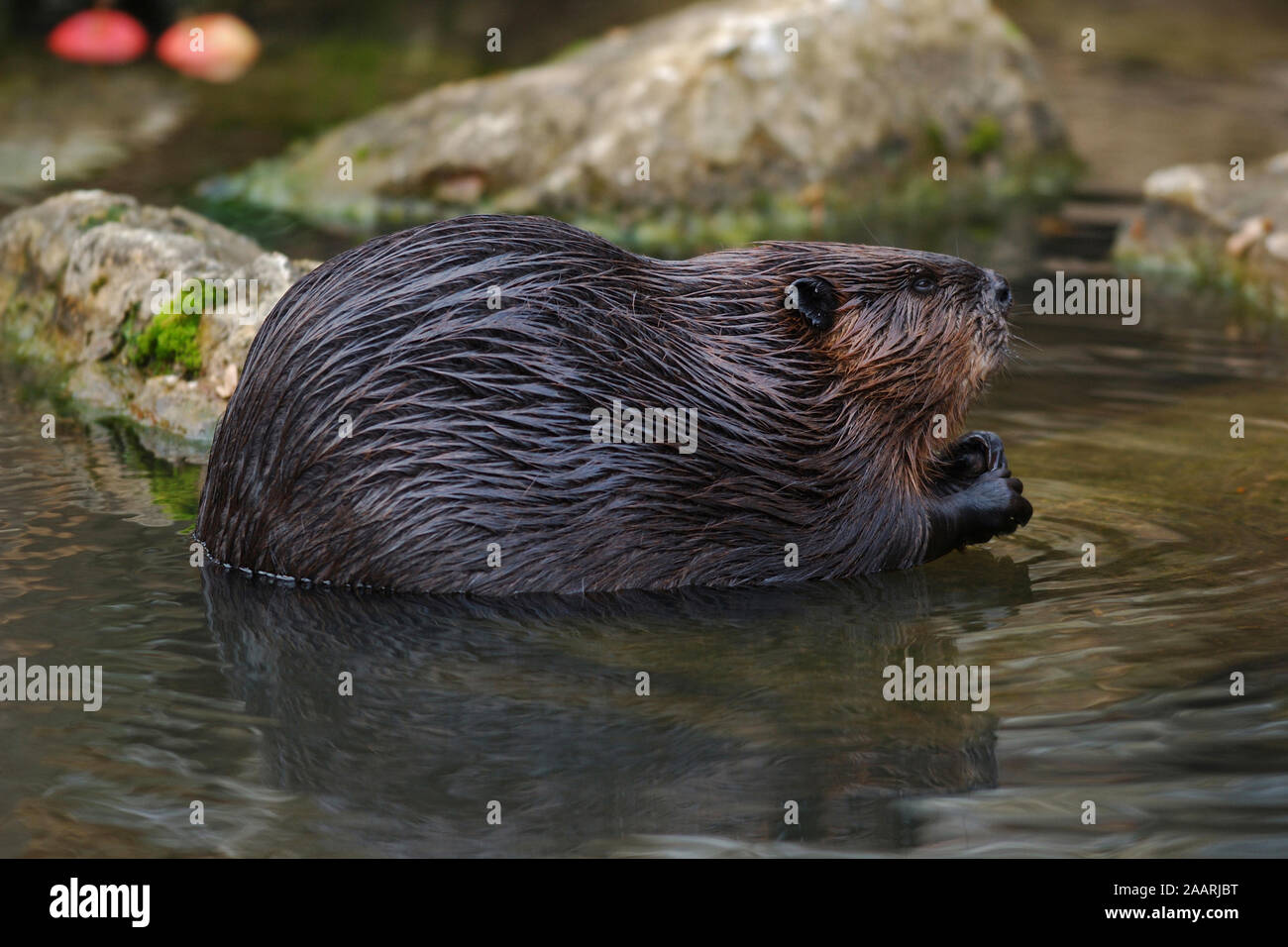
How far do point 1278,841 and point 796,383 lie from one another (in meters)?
2.23

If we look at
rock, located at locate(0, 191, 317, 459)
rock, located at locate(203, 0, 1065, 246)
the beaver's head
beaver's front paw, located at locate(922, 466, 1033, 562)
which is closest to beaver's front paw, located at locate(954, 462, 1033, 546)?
beaver's front paw, located at locate(922, 466, 1033, 562)

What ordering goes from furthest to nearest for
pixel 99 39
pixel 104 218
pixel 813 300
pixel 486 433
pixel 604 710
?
pixel 99 39 → pixel 104 218 → pixel 813 300 → pixel 486 433 → pixel 604 710

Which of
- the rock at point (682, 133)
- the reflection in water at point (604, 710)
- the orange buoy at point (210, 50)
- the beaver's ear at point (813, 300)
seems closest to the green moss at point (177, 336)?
the reflection in water at point (604, 710)

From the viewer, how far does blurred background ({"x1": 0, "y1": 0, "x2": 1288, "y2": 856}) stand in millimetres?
3891

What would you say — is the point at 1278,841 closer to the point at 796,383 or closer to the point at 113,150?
the point at 796,383

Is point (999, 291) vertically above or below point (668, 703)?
above

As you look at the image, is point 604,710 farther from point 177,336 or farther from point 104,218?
point 104,218

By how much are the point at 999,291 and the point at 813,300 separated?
28.1 inches

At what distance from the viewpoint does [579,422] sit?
16.5ft

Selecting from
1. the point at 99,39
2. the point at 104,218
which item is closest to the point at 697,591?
the point at 104,218

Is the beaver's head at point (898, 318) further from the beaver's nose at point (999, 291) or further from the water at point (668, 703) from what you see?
the water at point (668, 703)

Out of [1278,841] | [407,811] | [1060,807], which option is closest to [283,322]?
[407,811]

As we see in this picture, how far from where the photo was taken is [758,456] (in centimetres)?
522

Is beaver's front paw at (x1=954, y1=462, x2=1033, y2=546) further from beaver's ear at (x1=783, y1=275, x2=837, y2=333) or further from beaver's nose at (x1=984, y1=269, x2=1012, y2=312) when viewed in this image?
beaver's ear at (x1=783, y1=275, x2=837, y2=333)
